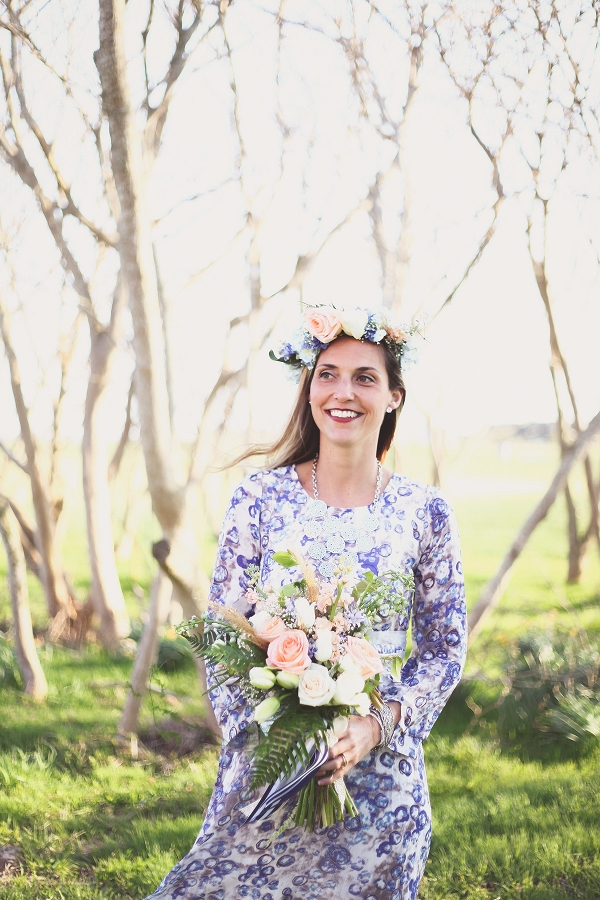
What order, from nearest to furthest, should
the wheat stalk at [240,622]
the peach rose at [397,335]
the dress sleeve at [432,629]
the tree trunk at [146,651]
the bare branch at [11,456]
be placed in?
the wheat stalk at [240,622], the dress sleeve at [432,629], the peach rose at [397,335], the tree trunk at [146,651], the bare branch at [11,456]

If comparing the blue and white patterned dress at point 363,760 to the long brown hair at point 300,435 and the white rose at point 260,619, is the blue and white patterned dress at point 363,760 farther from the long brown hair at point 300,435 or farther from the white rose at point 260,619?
the white rose at point 260,619

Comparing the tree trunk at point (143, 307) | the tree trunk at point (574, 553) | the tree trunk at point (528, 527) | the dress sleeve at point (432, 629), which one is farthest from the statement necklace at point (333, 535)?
the tree trunk at point (574, 553)

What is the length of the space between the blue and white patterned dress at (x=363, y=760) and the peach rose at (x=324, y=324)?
50 centimetres

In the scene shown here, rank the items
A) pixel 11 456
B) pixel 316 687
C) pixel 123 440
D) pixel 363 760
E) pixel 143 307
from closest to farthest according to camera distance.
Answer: pixel 316 687 → pixel 363 760 → pixel 143 307 → pixel 11 456 → pixel 123 440

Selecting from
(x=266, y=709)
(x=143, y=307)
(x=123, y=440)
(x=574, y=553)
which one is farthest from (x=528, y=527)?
(x=123, y=440)

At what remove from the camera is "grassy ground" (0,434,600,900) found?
9.87ft

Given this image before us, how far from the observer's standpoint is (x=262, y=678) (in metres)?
1.81

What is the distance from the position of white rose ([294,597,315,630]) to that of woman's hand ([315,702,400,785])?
1.03ft

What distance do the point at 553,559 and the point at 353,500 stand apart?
9.54m

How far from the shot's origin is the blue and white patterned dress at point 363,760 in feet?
6.77

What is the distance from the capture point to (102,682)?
202 inches

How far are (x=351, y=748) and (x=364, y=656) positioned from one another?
0.26 metres

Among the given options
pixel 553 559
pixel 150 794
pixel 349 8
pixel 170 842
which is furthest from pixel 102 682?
pixel 553 559

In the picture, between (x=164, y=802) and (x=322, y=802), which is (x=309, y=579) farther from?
(x=164, y=802)
